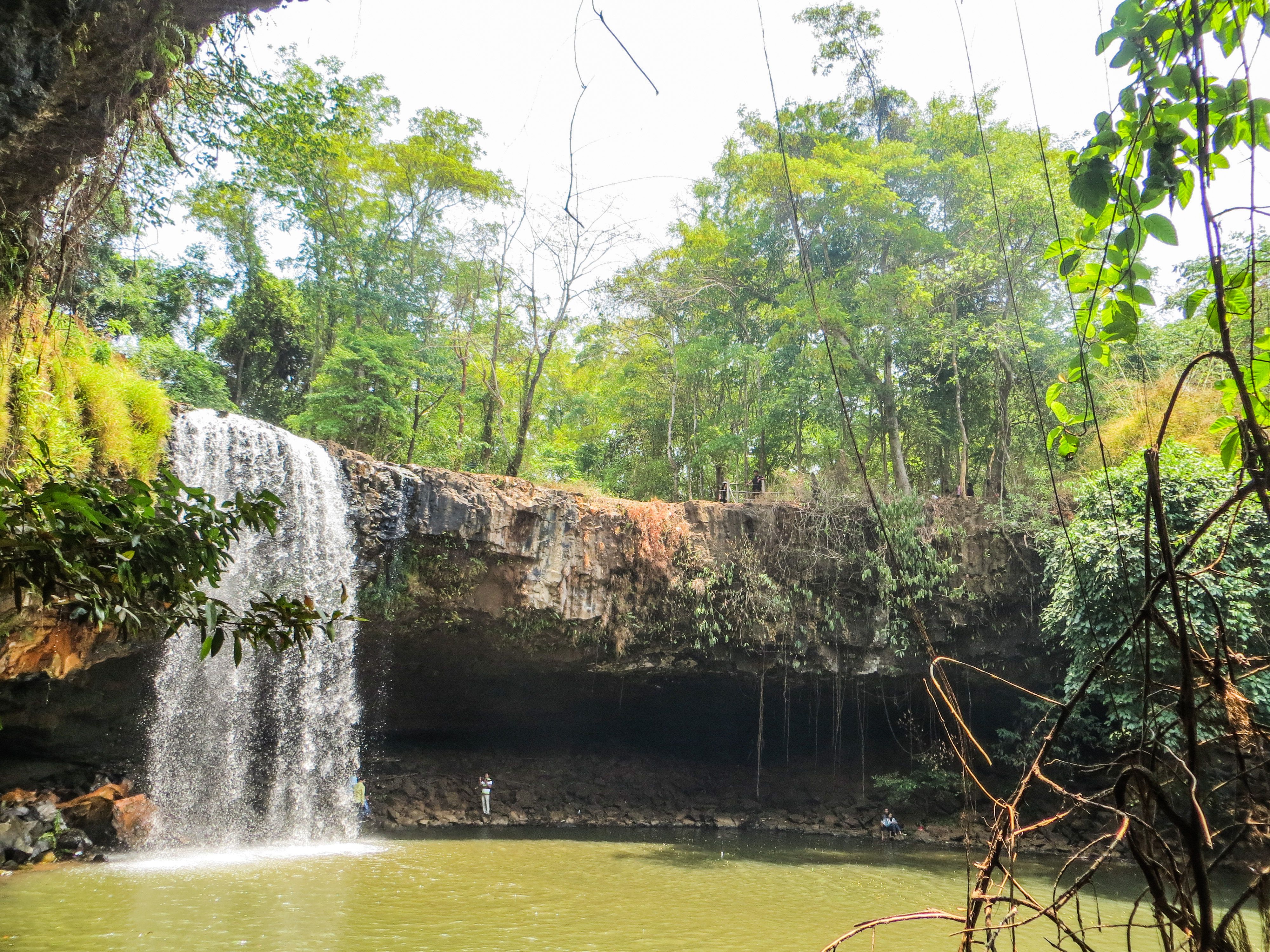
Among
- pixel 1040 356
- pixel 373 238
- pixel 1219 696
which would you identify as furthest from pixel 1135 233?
pixel 373 238

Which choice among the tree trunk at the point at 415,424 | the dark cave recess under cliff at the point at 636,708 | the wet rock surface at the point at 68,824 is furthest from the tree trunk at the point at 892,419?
the wet rock surface at the point at 68,824

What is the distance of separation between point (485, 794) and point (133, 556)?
12.5 meters

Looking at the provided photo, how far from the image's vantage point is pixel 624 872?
874cm

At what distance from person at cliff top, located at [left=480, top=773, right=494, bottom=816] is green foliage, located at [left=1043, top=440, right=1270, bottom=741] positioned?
9.56 metres

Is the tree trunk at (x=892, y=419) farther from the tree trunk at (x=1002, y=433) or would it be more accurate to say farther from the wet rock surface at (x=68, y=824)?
the wet rock surface at (x=68, y=824)

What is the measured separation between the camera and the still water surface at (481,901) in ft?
18.4

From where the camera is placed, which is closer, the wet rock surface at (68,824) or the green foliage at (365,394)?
the wet rock surface at (68,824)

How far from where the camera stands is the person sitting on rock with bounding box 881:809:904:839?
40.7 feet

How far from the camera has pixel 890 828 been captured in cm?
1241

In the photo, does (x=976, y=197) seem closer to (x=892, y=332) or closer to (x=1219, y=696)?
(x=892, y=332)

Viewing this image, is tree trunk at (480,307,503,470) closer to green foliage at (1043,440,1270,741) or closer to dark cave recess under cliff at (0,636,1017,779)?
dark cave recess under cliff at (0,636,1017,779)

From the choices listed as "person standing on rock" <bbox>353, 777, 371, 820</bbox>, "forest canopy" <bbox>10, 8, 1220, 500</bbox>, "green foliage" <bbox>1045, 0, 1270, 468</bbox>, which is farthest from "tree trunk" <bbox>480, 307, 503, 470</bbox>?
"green foliage" <bbox>1045, 0, 1270, 468</bbox>

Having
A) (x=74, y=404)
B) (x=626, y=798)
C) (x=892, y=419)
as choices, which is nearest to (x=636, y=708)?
(x=626, y=798)

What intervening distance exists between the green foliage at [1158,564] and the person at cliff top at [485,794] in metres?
9.56
